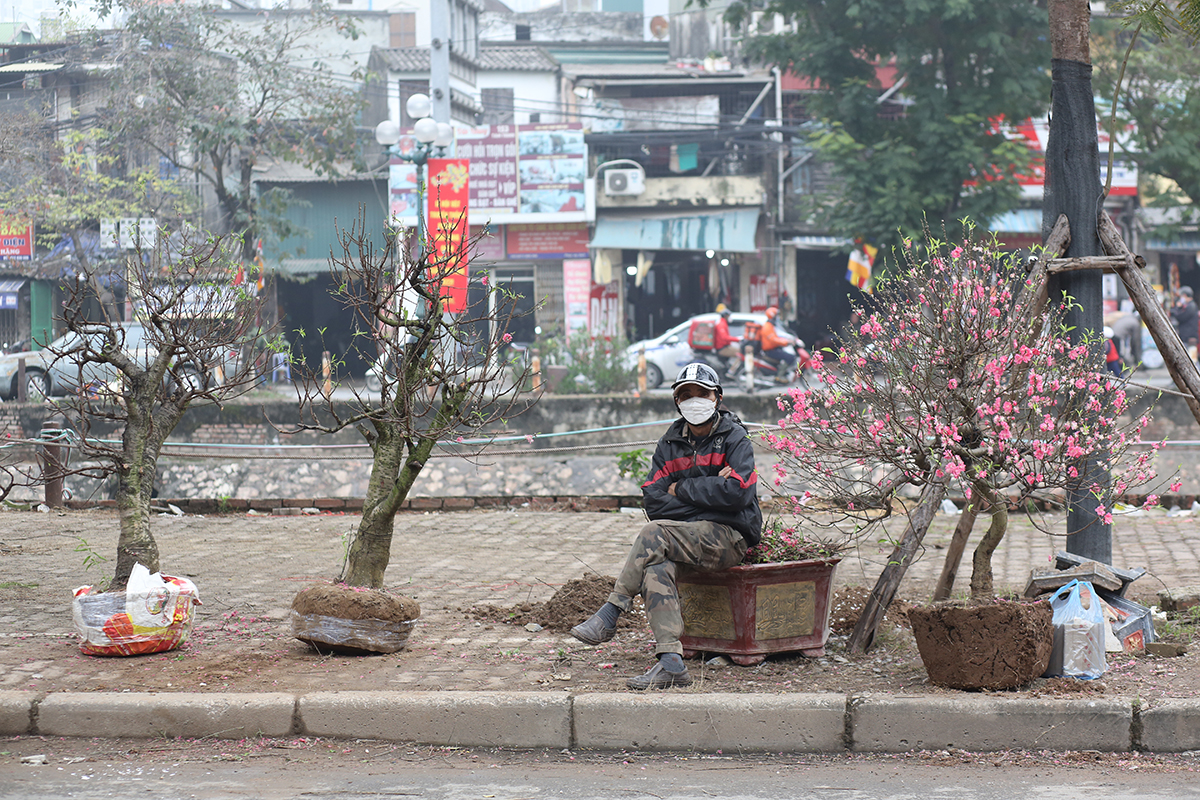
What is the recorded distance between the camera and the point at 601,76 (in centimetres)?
3269

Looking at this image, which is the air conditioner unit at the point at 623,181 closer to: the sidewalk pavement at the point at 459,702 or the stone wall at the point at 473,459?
the stone wall at the point at 473,459

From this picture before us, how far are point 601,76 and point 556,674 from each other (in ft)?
95.9

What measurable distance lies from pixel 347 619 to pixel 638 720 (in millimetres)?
1661

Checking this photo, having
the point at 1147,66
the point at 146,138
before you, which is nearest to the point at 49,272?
the point at 146,138

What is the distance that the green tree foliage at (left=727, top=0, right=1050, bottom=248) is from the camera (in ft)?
72.5

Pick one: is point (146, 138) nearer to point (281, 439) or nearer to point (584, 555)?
point (281, 439)

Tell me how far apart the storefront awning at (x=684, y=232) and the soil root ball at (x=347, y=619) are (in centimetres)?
2680

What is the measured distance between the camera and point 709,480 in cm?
537

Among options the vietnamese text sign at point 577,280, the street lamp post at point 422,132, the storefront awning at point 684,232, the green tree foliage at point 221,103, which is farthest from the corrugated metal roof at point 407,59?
the street lamp post at point 422,132

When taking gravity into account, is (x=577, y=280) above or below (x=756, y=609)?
above

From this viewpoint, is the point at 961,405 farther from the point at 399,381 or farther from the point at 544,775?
the point at 399,381

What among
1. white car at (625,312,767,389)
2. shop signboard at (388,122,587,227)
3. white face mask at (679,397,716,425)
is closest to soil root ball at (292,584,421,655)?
white face mask at (679,397,716,425)

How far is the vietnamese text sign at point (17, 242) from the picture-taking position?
29.1 metres

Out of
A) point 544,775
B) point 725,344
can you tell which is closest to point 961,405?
point 544,775
